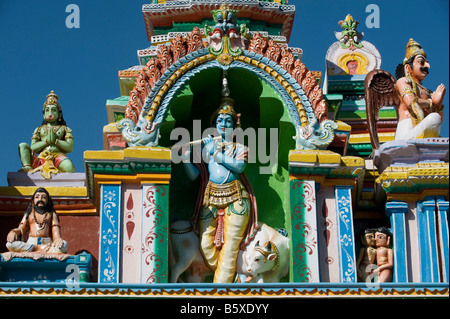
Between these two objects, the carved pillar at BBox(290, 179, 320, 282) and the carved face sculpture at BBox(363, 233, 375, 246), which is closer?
the carved pillar at BBox(290, 179, 320, 282)

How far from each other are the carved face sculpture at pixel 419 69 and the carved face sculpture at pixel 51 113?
18.4 ft

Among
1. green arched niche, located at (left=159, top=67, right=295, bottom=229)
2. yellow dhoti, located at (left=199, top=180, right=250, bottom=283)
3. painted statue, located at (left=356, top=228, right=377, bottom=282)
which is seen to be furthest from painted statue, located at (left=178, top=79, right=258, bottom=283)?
painted statue, located at (left=356, top=228, right=377, bottom=282)

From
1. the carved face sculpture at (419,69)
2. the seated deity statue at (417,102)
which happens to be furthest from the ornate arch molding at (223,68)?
the carved face sculpture at (419,69)

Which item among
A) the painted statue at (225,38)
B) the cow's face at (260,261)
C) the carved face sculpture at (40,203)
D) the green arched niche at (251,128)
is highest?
the painted statue at (225,38)

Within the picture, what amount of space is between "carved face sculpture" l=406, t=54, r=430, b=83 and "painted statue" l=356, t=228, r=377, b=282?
2634 millimetres

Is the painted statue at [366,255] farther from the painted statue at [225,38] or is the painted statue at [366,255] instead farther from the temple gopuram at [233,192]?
the painted statue at [225,38]

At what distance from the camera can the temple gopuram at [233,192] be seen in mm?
17891

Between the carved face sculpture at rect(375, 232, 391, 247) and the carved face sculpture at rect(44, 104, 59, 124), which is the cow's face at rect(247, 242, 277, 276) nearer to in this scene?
the carved face sculpture at rect(375, 232, 391, 247)

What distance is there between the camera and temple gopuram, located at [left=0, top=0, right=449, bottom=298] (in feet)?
58.7

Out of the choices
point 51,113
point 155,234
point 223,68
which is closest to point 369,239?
point 155,234

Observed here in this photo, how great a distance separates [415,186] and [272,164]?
7.61ft

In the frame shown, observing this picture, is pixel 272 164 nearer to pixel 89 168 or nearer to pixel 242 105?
pixel 242 105

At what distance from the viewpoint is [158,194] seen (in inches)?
727

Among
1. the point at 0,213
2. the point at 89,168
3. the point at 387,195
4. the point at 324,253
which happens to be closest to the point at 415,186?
the point at 387,195
